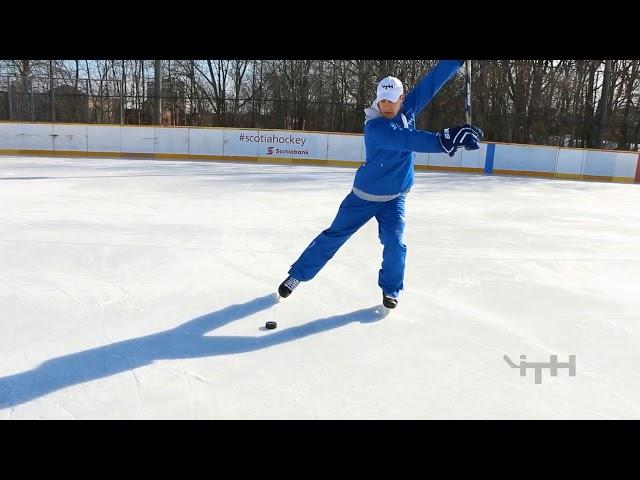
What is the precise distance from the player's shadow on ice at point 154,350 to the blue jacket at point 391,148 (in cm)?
72

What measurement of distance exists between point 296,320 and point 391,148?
108 cm

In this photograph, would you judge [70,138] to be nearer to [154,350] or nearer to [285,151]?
[285,151]

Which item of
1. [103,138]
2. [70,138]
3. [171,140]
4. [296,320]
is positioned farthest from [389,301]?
[70,138]

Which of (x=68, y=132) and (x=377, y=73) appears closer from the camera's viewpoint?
(x=68, y=132)

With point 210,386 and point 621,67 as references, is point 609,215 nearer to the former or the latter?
point 210,386

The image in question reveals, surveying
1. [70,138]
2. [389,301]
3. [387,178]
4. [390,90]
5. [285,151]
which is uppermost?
[390,90]

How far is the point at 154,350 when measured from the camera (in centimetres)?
252

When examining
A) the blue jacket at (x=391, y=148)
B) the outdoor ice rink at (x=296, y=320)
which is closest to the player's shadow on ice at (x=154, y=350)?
the outdoor ice rink at (x=296, y=320)

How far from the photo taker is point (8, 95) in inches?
682

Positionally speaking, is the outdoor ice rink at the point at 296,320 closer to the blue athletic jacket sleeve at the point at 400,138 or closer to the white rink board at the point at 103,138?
the blue athletic jacket sleeve at the point at 400,138

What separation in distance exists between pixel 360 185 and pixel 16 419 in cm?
199
